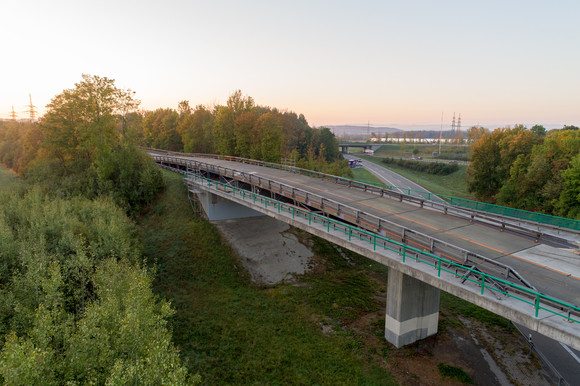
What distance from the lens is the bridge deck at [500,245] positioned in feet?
41.3

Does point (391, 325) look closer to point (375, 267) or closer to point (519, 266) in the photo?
point (519, 266)

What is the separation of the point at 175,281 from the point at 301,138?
234ft

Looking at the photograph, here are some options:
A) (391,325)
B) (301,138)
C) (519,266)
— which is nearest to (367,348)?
(391,325)

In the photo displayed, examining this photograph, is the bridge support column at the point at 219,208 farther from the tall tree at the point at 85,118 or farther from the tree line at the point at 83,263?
the tall tree at the point at 85,118

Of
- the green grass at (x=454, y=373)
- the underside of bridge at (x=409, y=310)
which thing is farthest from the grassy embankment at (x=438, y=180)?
the green grass at (x=454, y=373)

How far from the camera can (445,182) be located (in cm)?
7625

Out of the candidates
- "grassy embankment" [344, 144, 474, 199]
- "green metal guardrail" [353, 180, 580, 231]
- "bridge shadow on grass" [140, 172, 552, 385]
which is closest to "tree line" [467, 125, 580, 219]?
"grassy embankment" [344, 144, 474, 199]

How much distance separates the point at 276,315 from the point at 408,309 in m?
8.97

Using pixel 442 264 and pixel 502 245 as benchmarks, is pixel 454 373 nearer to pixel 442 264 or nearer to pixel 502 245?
pixel 442 264

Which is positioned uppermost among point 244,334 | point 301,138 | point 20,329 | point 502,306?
point 301,138

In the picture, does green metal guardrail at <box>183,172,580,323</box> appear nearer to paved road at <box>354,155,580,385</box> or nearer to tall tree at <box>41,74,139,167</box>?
paved road at <box>354,155,580,385</box>

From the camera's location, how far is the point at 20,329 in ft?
45.9

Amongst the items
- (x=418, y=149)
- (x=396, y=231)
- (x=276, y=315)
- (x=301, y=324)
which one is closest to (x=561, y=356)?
(x=396, y=231)

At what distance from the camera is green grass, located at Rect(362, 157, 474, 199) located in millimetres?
63925
